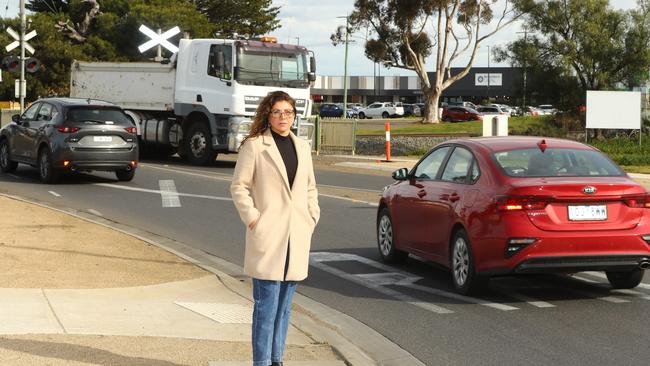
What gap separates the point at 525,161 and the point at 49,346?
5.10 metres

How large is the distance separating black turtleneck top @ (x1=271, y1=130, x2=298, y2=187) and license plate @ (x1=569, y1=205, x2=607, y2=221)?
12.9 ft

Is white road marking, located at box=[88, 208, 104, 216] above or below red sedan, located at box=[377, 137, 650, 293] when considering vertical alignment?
below

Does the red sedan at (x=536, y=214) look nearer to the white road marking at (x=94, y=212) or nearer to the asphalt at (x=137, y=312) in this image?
the asphalt at (x=137, y=312)

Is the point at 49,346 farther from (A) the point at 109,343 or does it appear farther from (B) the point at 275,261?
(B) the point at 275,261

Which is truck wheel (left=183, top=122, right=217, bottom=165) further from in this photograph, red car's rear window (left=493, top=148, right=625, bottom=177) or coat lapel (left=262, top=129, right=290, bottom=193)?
coat lapel (left=262, top=129, right=290, bottom=193)

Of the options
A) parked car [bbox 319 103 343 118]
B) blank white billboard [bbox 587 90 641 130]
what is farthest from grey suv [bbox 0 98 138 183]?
parked car [bbox 319 103 343 118]

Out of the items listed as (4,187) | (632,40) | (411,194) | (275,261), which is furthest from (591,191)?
(632,40)

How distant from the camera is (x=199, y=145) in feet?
93.8

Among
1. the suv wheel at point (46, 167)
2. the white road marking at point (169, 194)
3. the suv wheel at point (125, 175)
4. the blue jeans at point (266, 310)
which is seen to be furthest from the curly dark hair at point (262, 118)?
the suv wheel at point (125, 175)

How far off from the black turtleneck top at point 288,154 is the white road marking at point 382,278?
386cm

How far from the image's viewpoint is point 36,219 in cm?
1525

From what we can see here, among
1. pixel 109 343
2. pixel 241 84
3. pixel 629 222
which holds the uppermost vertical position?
pixel 241 84

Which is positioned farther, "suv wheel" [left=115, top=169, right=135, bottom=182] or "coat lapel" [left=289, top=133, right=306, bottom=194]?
"suv wheel" [left=115, top=169, right=135, bottom=182]

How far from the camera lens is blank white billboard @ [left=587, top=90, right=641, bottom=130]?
35969mm
